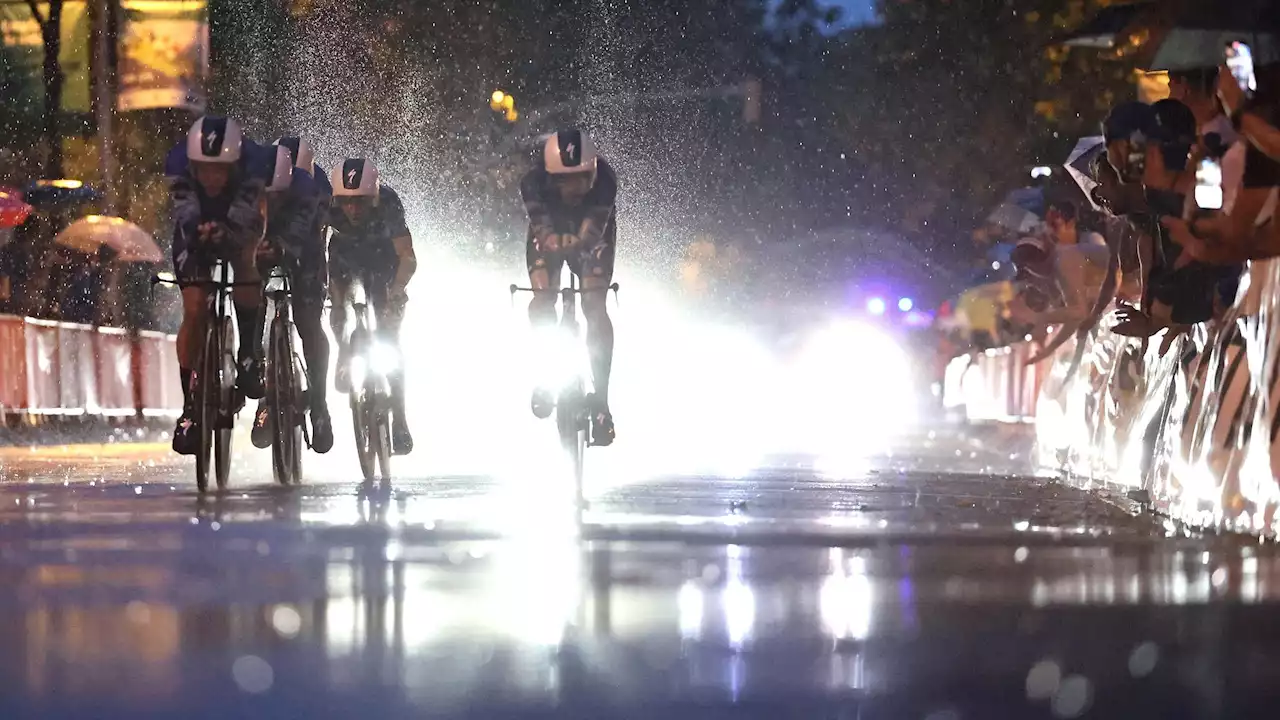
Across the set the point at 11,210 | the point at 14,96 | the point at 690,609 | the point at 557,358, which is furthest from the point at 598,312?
the point at 14,96

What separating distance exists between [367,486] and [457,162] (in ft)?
121

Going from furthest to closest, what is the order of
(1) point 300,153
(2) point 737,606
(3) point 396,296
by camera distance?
1. (3) point 396,296
2. (1) point 300,153
3. (2) point 737,606

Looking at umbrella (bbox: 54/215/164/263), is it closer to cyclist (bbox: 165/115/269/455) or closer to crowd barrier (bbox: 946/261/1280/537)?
crowd barrier (bbox: 946/261/1280/537)

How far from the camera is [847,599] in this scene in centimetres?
930

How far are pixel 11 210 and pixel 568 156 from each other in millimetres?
21775

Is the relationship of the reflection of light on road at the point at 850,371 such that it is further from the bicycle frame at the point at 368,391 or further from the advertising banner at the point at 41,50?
the bicycle frame at the point at 368,391

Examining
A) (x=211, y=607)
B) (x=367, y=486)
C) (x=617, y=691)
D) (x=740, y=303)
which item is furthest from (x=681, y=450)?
(x=740, y=303)

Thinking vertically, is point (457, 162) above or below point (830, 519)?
above

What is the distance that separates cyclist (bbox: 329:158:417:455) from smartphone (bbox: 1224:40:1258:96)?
538cm

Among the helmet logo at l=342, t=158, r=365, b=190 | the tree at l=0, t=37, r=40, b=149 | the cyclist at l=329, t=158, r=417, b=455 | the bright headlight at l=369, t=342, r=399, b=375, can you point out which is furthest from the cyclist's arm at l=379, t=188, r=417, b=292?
the tree at l=0, t=37, r=40, b=149

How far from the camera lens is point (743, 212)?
7294 cm

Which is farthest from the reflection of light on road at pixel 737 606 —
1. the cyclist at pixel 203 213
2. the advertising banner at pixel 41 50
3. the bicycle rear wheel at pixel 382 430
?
the advertising banner at pixel 41 50

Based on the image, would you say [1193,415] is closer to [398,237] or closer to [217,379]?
[217,379]

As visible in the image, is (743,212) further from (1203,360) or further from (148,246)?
(1203,360)
